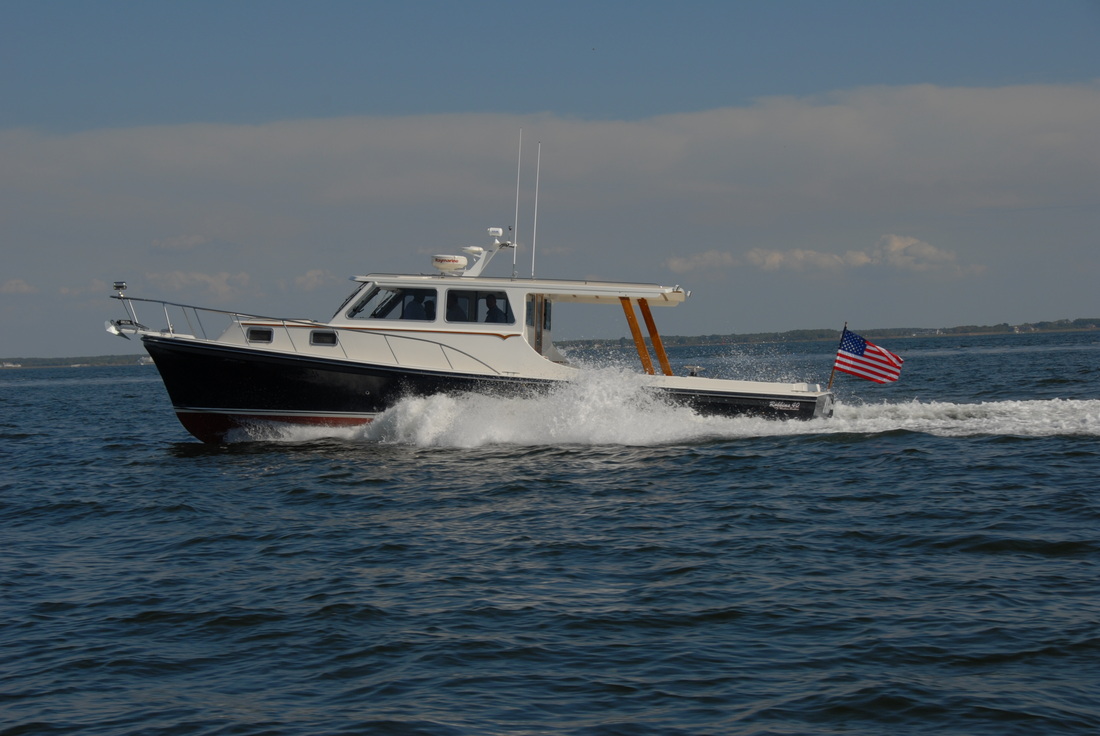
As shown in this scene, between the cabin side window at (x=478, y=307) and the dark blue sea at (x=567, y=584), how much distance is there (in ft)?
3.97

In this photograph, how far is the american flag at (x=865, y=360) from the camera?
537 inches

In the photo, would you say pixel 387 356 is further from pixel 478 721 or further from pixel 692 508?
pixel 478 721

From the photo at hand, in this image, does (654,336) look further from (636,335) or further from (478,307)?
(478,307)

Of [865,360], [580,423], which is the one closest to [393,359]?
[580,423]

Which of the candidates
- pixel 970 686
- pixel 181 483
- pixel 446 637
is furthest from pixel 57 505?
pixel 970 686

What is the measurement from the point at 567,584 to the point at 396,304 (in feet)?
25.5

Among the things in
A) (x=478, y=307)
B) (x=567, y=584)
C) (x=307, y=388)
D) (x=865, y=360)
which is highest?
(x=478, y=307)

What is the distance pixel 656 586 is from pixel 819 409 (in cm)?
773

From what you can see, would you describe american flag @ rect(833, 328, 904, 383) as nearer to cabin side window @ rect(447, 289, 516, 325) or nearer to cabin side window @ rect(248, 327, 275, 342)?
cabin side window @ rect(447, 289, 516, 325)

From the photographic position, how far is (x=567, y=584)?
6938mm

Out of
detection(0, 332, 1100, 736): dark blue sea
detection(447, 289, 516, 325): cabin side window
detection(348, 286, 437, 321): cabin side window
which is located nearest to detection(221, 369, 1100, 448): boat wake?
detection(0, 332, 1100, 736): dark blue sea

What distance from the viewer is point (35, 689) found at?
5430 mm

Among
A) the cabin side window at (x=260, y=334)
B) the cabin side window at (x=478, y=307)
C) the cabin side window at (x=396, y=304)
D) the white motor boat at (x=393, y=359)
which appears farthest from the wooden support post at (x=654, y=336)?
the cabin side window at (x=260, y=334)

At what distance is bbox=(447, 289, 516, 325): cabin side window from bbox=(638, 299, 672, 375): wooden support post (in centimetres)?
195
